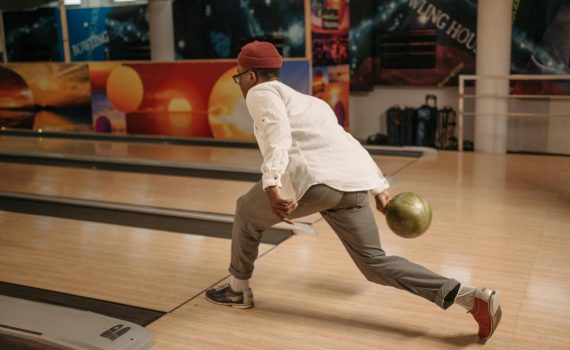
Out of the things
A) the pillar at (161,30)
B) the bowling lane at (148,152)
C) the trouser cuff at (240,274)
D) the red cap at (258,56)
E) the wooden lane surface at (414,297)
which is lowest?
the wooden lane surface at (414,297)

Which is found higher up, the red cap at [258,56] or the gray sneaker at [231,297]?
the red cap at [258,56]

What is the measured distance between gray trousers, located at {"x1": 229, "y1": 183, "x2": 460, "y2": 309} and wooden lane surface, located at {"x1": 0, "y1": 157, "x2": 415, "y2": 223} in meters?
2.14

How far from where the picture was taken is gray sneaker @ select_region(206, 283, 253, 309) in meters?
3.34

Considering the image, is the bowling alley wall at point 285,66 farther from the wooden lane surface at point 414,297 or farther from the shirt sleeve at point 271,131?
the shirt sleeve at point 271,131

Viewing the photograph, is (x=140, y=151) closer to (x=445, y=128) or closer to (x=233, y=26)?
(x=233, y=26)

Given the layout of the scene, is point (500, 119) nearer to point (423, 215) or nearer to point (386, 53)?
point (386, 53)

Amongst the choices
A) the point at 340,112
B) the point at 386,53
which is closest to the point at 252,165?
the point at 340,112

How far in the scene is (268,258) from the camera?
4.17m

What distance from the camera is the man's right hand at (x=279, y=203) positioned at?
2.64 metres

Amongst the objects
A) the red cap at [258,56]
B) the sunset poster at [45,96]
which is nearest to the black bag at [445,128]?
the sunset poster at [45,96]

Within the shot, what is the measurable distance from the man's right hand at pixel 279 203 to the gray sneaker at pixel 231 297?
798 millimetres

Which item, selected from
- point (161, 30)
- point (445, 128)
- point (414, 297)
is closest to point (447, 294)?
point (414, 297)

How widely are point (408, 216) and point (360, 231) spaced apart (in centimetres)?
23

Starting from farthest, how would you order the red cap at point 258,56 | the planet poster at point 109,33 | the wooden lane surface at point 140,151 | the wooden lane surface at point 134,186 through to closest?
the planet poster at point 109,33, the wooden lane surface at point 140,151, the wooden lane surface at point 134,186, the red cap at point 258,56
